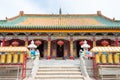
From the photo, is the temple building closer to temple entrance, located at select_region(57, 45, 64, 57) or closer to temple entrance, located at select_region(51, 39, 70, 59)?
temple entrance, located at select_region(51, 39, 70, 59)

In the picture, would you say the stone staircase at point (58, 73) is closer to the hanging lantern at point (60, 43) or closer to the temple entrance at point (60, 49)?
the hanging lantern at point (60, 43)

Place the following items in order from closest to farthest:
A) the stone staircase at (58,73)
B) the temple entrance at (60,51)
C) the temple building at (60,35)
Result: the stone staircase at (58,73), the temple building at (60,35), the temple entrance at (60,51)

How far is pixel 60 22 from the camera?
2319cm

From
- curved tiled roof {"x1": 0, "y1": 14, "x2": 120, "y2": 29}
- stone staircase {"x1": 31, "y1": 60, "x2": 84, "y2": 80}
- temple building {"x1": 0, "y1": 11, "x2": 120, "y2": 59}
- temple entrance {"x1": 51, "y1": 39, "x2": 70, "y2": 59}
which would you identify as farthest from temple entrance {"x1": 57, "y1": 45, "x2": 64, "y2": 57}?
stone staircase {"x1": 31, "y1": 60, "x2": 84, "y2": 80}

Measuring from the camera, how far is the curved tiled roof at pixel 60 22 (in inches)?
819

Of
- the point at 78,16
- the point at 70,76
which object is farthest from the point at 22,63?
the point at 78,16

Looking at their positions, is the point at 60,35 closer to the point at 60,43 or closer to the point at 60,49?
the point at 60,43

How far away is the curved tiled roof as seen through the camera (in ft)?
68.3

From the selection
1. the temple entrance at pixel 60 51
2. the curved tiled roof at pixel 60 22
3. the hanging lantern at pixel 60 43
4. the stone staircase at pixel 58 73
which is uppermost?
the curved tiled roof at pixel 60 22

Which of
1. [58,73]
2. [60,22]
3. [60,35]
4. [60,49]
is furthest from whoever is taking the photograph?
[60,49]

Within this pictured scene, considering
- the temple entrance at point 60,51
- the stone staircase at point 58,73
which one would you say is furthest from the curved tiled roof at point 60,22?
the stone staircase at point 58,73

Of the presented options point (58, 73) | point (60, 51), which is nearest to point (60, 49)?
point (60, 51)

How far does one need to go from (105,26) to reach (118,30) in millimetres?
1350

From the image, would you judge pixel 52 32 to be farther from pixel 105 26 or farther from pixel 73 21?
pixel 105 26
